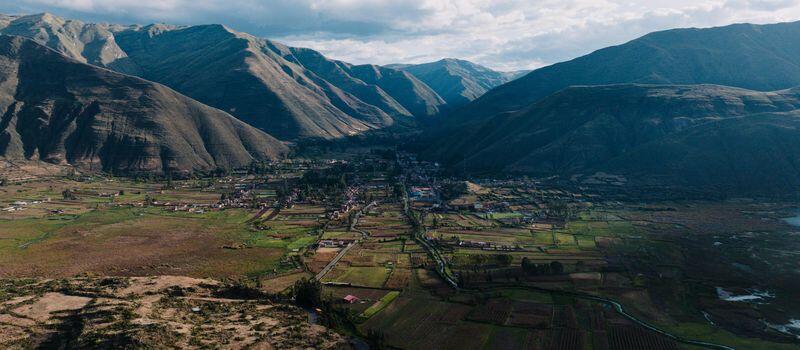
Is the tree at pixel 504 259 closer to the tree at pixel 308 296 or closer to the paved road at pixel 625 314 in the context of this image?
the paved road at pixel 625 314

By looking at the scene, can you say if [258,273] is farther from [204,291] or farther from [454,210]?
[454,210]

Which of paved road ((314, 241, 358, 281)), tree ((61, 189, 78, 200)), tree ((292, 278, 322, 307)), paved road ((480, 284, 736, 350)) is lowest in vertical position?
paved road ((480, 284, 736, 350))

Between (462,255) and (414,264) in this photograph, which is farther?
(462,255)

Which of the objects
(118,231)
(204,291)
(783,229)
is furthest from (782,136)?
(118,231)

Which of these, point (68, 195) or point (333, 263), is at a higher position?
point (68, 195)

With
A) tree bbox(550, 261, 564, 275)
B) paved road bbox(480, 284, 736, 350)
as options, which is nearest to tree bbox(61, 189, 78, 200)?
paved road bbox(480, 284, 736, 350)

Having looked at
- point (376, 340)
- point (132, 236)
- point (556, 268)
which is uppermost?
point (132, 236)

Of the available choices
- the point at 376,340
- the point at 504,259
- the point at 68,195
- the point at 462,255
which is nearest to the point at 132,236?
the point at 68,195

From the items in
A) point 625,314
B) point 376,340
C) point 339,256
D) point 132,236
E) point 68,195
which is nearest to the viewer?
point 376,340

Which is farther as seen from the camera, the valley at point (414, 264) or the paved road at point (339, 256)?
the paved road at point (339, 256)

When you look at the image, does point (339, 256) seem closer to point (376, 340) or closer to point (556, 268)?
point (376, 340)

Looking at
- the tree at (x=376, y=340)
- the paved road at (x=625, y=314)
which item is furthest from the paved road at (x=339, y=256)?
the paved road at (x=625, y=314)

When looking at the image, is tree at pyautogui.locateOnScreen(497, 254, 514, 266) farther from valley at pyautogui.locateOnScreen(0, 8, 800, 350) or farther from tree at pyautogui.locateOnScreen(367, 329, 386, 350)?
tree at pyautogui.locateOnScreen(367, 329, 386, 350)
